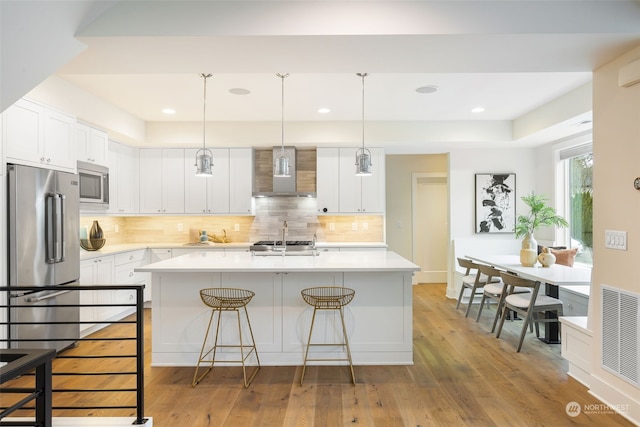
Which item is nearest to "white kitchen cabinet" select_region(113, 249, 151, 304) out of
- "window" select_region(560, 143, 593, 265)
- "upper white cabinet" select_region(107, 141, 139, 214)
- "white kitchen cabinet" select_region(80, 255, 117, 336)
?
"white kitchen cabinet" select_region(80, 255, 117, 336)

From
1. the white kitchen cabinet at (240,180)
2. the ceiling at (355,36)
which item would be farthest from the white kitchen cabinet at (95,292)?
the ceiling at (355,36)

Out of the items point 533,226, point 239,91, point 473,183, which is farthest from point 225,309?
point 473,183

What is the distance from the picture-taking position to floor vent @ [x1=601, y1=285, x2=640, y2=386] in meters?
2.38

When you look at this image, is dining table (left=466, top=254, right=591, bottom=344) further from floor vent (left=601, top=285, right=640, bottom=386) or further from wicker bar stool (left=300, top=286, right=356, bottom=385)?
wicker bar stool (left=300, top=286, right=356, bottom=385)

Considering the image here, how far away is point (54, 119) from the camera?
3537 millimetres

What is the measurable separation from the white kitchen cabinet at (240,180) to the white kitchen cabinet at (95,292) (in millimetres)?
1837

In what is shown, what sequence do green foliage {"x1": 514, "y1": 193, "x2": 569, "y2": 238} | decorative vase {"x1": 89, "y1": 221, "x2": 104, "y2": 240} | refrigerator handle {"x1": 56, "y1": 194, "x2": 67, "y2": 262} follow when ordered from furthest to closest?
decorative vase {"x1": 89, "y1": 221, "x2": 104, "y2": 240}, green foliage {"x1": 514, "y1": 193, "x2": 569, "y2": 238}, refrigerator handle {"x1": 56, "y1": 194, "x2": 67, "y2": 262}

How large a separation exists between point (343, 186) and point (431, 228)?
7.41 feet

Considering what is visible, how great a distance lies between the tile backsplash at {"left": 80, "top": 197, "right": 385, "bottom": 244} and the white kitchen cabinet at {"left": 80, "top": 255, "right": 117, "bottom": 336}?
150 cm

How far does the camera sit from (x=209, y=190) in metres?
5.70

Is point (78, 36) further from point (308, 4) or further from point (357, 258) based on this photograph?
point (357, 258)

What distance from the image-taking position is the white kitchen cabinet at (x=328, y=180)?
570 centimetres

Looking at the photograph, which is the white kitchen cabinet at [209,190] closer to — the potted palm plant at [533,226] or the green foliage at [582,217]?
the potted palm plant at [533,226]

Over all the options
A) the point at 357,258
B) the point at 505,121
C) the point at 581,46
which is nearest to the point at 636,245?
the point at 581,46
